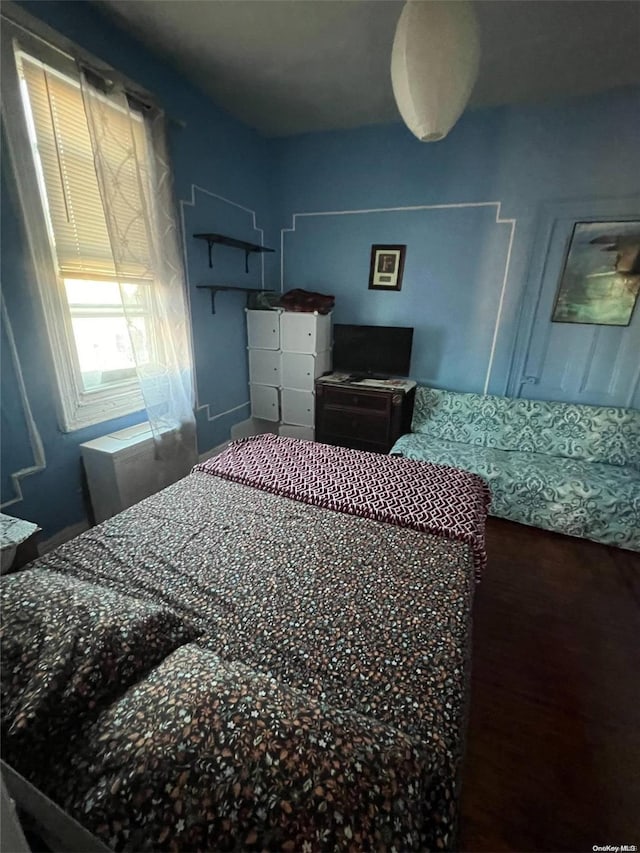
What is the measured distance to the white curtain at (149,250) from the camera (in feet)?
6.33

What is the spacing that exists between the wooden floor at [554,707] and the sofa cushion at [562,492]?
0.19 m

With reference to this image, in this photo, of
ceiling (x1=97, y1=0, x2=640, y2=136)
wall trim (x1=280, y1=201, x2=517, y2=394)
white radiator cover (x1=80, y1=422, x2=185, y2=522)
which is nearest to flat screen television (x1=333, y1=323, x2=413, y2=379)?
wall trim (x1=280, y1=201, x2=517, y2=394)

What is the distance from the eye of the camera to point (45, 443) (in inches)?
76.2

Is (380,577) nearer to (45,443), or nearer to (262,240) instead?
(45,443)

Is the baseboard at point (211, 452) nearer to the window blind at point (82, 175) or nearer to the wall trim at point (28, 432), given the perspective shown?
the wall trim at point (28, 432)

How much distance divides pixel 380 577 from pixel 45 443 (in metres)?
1.87

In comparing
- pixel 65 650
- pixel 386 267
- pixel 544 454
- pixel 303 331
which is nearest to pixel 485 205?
pixel 386 267

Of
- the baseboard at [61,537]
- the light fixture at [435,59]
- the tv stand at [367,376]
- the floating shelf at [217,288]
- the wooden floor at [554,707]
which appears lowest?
the wooden floor at [554,707]

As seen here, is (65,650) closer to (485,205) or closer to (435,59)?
(435,59)

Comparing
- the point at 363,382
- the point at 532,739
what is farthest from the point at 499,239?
the point at 532,739

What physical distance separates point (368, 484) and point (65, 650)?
1335 mm

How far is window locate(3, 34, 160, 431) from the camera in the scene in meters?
1.69

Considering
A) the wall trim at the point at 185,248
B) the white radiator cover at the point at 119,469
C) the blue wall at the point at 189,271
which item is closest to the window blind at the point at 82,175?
the blue wall at the point at 189,271

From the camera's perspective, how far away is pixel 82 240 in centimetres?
194
